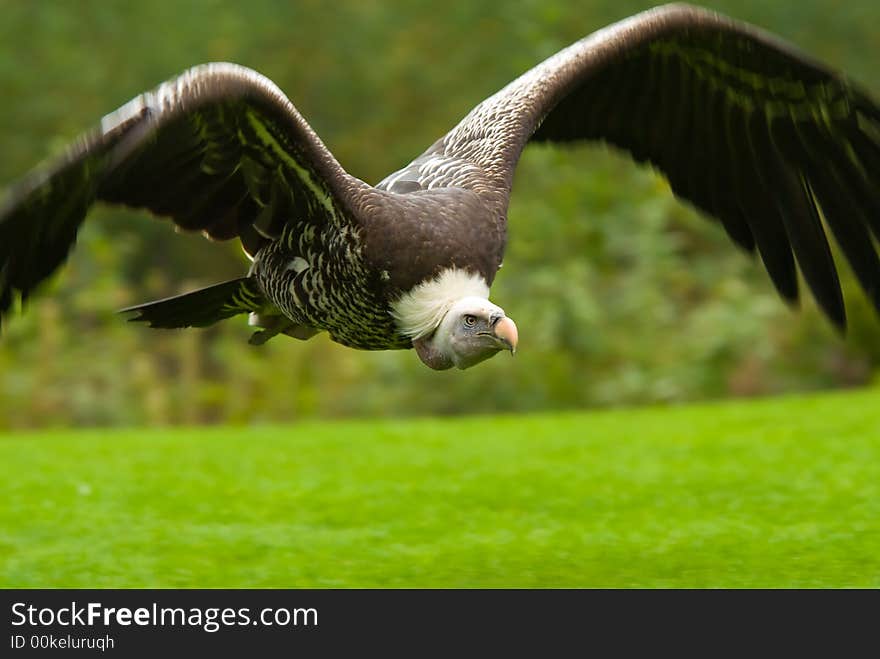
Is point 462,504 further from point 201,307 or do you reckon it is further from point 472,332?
point 472,332

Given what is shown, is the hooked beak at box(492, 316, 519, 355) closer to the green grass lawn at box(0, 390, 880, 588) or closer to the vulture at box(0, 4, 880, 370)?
the vulture at box(0, 4, 880, 370)

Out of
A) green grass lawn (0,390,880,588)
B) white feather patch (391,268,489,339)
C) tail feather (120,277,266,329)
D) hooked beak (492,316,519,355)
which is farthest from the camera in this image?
tail feather (120,277,266,329)

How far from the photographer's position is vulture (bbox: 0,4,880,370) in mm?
4609

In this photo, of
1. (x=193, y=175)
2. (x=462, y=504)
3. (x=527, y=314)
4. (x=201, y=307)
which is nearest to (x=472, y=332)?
(x=193, y=175)

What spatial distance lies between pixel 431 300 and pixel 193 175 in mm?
1008

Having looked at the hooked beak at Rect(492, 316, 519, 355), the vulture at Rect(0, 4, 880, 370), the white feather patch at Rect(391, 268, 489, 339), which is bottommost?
the hooked beak at Rect(492, 316, 519, 355)

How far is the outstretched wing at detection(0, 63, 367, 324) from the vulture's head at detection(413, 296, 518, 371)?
523 mm

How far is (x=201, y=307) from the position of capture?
611 cm

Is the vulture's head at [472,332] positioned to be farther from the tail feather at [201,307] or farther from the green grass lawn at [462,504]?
the tail feather at [201,307]

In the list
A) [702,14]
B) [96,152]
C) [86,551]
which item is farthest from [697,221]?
[96,152]

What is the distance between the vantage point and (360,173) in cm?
1692

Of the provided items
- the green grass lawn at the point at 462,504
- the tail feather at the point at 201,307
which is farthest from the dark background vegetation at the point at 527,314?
the tail feather at the point at 201,307

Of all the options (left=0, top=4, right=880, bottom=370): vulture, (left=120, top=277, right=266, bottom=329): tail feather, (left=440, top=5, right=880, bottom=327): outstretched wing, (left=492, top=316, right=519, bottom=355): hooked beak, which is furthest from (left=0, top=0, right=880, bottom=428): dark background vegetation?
(left=492, top=316, right=519, bottom=355): hooked beak

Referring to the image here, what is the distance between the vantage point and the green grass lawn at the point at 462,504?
5.86 m
